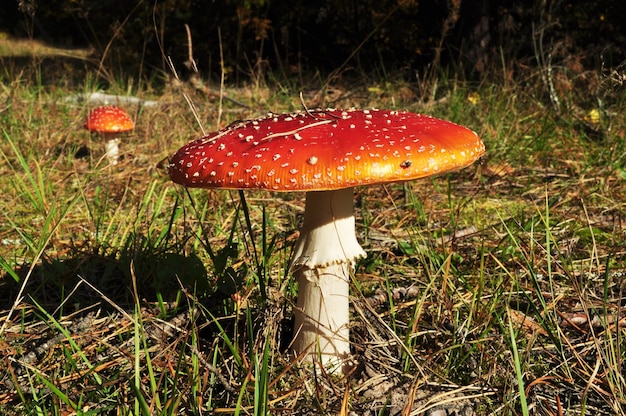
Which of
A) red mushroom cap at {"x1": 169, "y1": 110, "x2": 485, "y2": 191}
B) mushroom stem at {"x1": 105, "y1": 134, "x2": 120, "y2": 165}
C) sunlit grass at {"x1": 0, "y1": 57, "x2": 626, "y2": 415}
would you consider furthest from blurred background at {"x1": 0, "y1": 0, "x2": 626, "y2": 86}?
red mushroom cap at {"x1": 169, "y1": 110, "x2": 485, "y2": 191}

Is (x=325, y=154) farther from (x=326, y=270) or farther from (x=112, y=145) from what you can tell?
(x=112, y=145)

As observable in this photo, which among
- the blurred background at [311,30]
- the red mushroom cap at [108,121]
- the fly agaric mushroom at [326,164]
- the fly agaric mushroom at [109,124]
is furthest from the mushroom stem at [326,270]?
the blurred background at [311,30]

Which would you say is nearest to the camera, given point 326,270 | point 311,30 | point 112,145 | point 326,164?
point 326,164

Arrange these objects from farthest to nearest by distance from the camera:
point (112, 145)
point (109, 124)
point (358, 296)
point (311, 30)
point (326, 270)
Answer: point (311, 30)
point (112, 145)
point (109, 124)
point (358, 296)
point (326, 270)

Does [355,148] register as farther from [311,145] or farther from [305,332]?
[305,332]

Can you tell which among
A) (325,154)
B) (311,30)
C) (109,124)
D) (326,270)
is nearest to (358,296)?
(326,270)

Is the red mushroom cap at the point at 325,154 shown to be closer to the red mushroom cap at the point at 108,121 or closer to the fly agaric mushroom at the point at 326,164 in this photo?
the fly agaric mushroom at the point at 326,164
